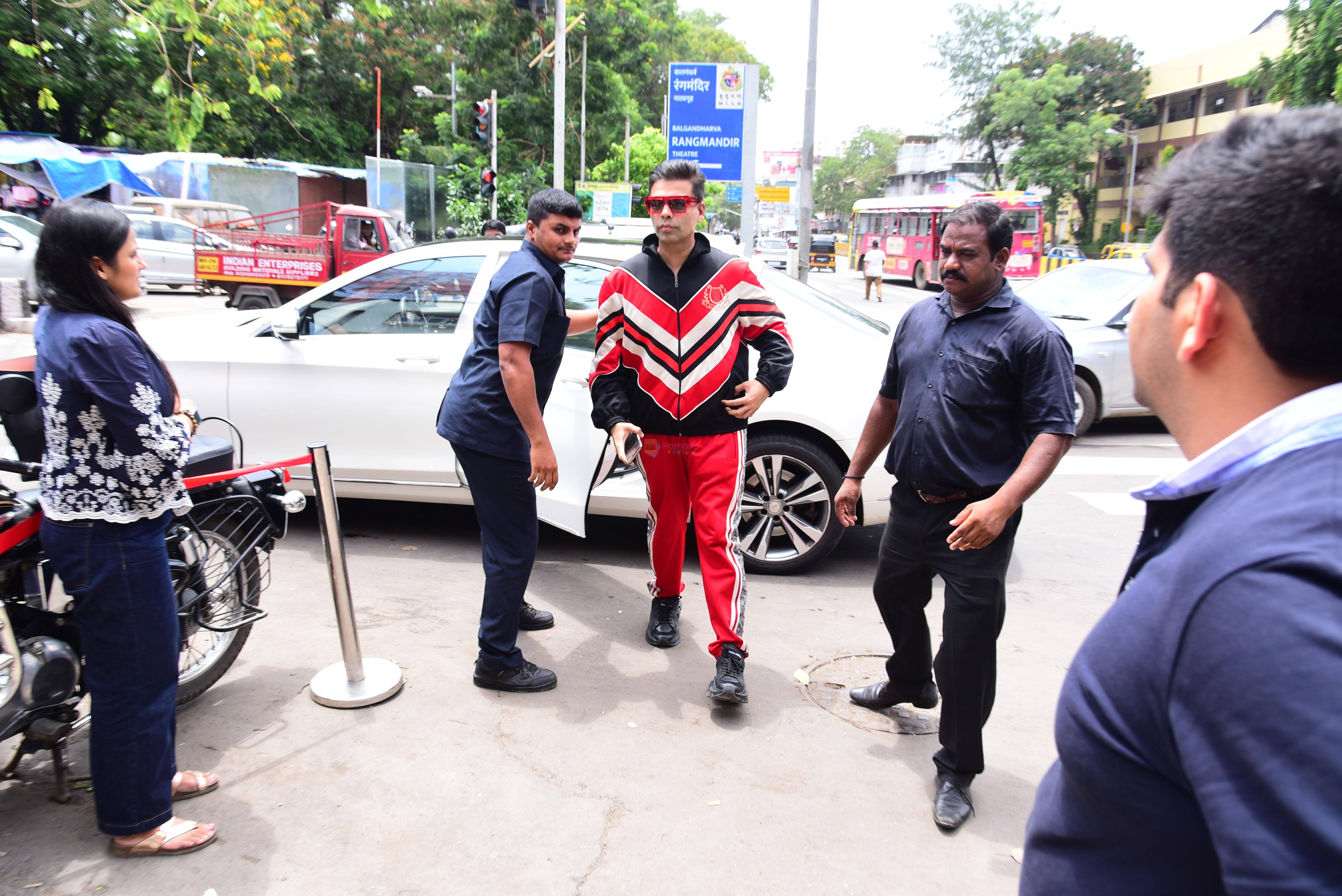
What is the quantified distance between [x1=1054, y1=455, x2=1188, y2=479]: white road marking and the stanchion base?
18.4 feet

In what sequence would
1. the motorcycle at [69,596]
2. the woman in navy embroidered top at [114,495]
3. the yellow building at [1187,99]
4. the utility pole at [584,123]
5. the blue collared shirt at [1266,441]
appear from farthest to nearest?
the yellow building at [1187,99]
the utility pole at [584,123]
the motorcycle at [69,596]
the woman in navy embroidered top at [114,495]
the blue collared shirt at [1266,441]

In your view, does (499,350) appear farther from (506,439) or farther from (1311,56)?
(1311,56)

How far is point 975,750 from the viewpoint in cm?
291

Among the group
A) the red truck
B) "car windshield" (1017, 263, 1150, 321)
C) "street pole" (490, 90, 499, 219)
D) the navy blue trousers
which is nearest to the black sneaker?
the navy blue trousers

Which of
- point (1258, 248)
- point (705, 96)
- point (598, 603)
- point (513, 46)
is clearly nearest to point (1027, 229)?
point (513, 46)

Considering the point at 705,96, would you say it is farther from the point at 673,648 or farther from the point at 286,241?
the point at 673,648

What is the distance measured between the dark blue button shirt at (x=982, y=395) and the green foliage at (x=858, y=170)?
86.5m

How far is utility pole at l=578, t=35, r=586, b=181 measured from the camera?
25.3 meters

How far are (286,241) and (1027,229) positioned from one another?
23390 mm

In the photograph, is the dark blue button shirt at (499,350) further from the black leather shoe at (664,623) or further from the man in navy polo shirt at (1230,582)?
the man in navy polo shirt at (1230,582)

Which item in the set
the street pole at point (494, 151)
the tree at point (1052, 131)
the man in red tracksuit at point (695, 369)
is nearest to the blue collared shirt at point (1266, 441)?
the man in red tracksuit at point (695, 369)

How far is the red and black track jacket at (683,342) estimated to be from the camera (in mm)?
3562

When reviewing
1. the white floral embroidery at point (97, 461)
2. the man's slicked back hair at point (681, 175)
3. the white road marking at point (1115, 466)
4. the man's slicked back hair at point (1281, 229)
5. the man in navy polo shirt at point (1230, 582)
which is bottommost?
the white road marking at point (1115, 466)

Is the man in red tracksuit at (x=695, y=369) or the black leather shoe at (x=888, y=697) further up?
the man in red tracksuit at (x=695, y=369)
